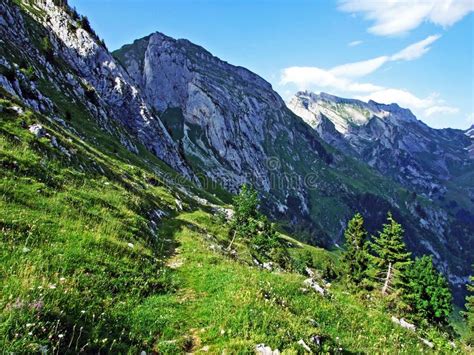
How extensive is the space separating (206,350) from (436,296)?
2492 inches

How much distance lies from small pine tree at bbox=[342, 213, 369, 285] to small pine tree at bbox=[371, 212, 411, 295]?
14.7 m

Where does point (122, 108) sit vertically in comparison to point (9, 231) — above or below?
above

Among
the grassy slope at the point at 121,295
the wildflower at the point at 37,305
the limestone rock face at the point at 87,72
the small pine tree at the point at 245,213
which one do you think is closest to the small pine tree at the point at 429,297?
the small pine tree at the point at 245,213

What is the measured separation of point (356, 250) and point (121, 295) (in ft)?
223

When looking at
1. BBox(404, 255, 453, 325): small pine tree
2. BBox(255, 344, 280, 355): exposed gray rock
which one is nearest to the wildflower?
BBox(255, 344, 280, 355): exposed gray rock

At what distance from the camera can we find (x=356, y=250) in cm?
7062

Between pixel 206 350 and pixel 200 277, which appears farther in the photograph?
pixel 200 277

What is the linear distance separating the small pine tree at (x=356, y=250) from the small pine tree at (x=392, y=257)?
14.7m

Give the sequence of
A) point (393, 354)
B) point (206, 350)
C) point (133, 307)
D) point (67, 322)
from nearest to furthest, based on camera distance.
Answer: point (67, 322)
point (206, 350)
point (133, 307)
point (393, 354)

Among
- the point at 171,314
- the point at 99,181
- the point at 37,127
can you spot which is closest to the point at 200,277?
the point at 171,314

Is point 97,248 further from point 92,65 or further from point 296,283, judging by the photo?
point 92,65

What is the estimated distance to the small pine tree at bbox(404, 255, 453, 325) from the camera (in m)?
57.3

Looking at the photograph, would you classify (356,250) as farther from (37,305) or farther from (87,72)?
(87,72)

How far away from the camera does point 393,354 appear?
36.9 feet
